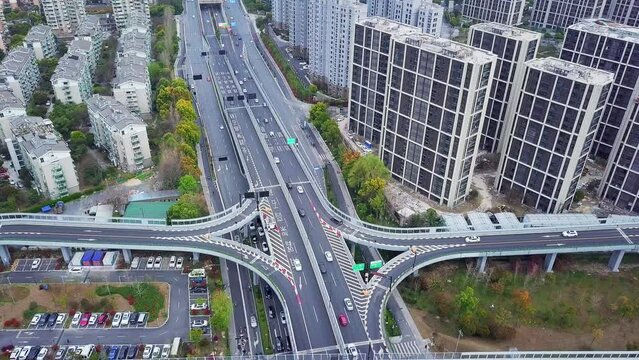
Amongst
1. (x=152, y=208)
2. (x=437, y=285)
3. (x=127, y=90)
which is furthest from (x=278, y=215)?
(x=127, y=90)

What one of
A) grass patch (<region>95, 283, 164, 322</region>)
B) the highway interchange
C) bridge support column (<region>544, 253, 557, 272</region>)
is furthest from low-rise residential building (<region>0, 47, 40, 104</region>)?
bridge support column (<region>544, 253, 557, 272</region>)

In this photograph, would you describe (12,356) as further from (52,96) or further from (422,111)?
(52,96)

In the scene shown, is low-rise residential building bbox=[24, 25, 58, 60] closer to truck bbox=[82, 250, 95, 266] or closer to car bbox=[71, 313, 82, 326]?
truck bbox=[82, 250, 95, 266]

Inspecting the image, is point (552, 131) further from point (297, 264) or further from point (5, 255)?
point (5, 255)

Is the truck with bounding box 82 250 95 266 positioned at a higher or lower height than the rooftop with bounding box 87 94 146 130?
lower

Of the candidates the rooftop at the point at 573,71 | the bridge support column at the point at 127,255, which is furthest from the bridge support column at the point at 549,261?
the bridge support column at the point at 127,255

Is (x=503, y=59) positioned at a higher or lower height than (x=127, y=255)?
higher

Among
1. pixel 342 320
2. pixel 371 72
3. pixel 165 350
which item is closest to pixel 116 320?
pixel 165 350
